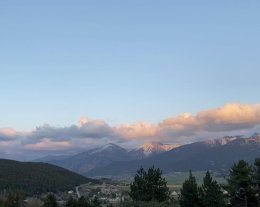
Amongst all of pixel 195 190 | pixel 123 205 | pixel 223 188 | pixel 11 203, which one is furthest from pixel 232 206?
pixel 11 203

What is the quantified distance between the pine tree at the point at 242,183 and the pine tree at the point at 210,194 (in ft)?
20.8

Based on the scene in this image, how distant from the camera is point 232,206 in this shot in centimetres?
7731

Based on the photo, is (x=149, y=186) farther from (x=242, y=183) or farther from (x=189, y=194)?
(x=242, y=183)

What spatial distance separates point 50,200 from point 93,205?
1089 cm

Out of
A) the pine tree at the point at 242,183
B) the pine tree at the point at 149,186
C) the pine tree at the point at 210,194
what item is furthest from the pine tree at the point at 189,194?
the pine tree at the point at 242,183

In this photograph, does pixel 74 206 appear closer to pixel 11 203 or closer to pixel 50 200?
pixel 50 200

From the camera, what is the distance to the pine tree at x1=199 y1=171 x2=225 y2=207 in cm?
8156

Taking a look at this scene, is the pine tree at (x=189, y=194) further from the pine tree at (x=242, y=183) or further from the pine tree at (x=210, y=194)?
the pine tree at (x=242, y=183)

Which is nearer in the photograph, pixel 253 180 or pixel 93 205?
pixel 253 180

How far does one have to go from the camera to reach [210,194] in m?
82.5

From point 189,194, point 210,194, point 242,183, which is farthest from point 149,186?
point 242,183

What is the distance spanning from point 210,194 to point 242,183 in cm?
929

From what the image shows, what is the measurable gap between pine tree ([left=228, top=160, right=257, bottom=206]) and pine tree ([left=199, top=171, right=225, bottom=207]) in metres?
6.33

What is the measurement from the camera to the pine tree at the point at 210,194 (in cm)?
8156
